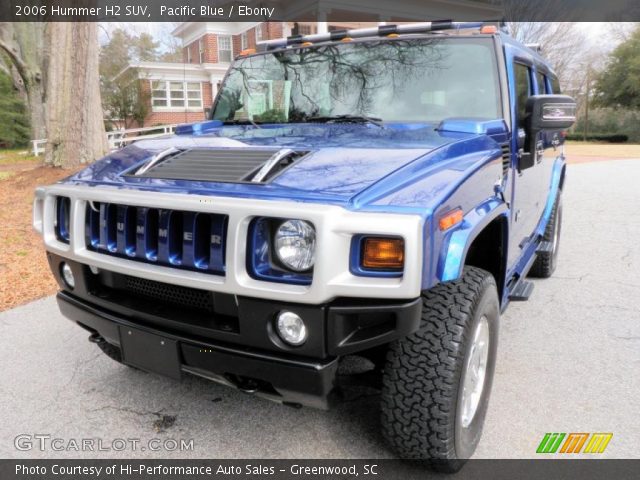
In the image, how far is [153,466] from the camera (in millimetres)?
2420

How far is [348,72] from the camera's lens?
→ 10.7ft

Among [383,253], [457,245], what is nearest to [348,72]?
[457,245]

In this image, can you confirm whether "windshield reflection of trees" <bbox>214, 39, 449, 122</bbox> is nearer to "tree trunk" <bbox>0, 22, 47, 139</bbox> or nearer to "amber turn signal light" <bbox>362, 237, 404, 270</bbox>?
"amber turn signal light" <bbox>362, 237, 404, 270</bbox>

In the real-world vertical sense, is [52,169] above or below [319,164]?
below

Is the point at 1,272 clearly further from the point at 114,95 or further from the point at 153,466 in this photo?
the point at 114,95

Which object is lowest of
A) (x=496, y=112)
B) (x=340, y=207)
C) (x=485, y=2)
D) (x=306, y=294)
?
(x=306, y=294)

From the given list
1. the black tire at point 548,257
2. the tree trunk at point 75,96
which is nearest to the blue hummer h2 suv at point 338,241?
the black tire at point 548,257

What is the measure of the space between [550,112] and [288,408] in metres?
2.15

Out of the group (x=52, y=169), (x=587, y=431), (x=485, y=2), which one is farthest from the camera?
(x=485, y=2)

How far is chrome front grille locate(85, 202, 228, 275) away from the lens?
6.52 feet

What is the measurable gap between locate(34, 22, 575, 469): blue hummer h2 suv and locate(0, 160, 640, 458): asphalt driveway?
1.39ft

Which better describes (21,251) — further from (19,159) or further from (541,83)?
(19,159)

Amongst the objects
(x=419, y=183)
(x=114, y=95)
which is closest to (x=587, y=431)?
(x=419, y=183)

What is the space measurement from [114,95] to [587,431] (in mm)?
31691
